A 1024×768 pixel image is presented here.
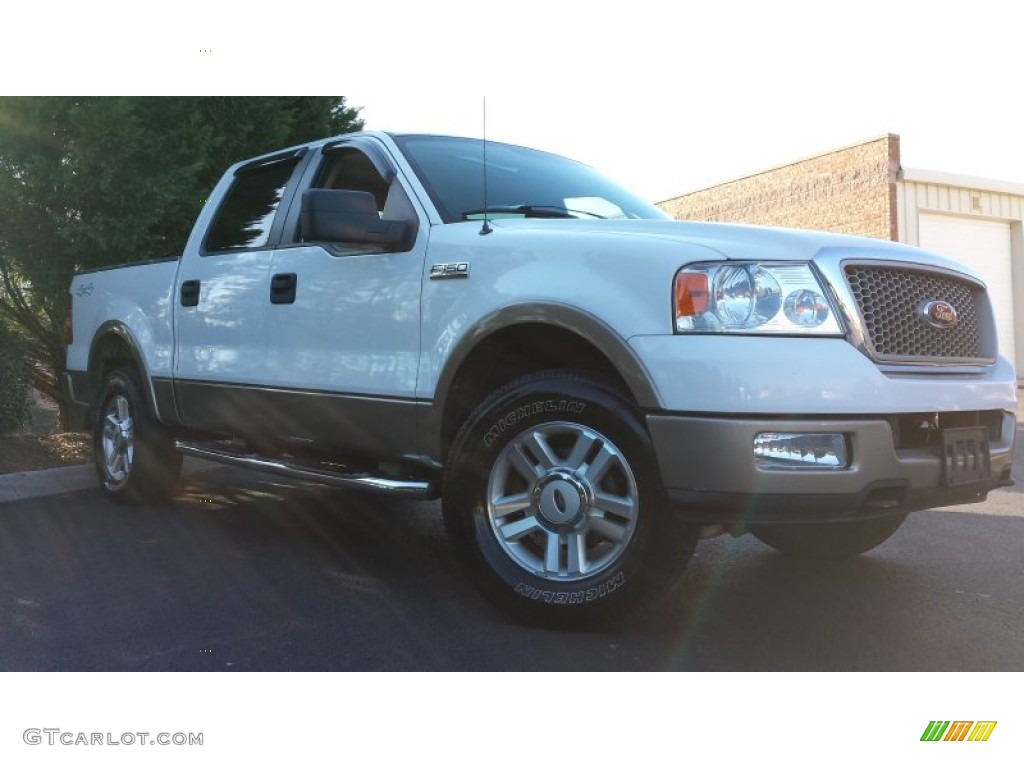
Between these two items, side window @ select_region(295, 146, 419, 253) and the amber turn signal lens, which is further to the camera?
side window @ select_region(295, 146, 419, 253)

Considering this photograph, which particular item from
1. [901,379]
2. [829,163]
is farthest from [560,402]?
[829,163]

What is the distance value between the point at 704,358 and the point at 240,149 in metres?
6.44

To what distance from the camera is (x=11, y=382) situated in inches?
276

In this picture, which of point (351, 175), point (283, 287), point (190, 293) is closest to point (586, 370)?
point (283, 287)

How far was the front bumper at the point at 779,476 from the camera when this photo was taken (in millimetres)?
2748

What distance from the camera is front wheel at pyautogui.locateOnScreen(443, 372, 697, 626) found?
299 cm

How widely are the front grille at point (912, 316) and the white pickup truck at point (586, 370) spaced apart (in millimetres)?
11

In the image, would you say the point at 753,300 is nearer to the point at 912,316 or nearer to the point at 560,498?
the point at 912,316

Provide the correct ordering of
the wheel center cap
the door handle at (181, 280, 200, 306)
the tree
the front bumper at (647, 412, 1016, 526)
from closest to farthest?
the front bumper at (647, 412, 1016, 526) < the wheel center cap < the door handle at (181, 280, 200, 306) < the tree

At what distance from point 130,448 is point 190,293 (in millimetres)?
1202

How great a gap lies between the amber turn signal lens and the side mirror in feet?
4.56

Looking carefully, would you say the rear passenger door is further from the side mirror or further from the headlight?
the headlight

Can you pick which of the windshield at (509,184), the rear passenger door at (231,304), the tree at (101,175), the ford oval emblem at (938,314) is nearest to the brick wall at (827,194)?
the tree at (101,175)

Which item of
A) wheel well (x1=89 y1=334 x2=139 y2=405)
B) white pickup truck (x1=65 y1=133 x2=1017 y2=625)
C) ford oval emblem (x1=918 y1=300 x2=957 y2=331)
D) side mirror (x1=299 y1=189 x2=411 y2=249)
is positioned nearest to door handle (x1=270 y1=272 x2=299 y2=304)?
white pickup truck (x1=65 y1=133 x2=1017 y2=625)
